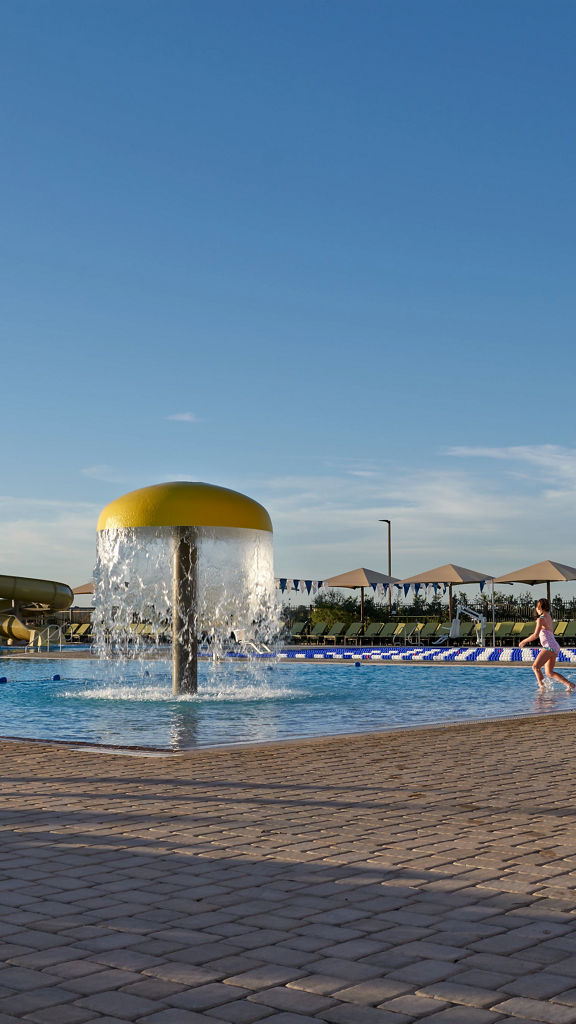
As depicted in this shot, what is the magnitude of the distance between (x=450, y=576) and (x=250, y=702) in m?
21.8

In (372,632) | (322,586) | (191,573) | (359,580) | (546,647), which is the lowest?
(372,632)

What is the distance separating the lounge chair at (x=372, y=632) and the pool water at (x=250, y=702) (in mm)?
12643

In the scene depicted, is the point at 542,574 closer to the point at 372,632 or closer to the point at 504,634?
the point at 504,634

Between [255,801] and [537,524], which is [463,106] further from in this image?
[537,524]

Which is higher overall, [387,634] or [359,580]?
[359,580]

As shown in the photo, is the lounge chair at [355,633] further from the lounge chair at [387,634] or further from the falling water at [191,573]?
the falling water at [191,573]

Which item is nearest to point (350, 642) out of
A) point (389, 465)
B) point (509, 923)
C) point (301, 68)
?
point (389, 465)

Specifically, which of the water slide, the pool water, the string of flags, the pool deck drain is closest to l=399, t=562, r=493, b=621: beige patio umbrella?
the string of flags

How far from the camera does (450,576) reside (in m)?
35.4

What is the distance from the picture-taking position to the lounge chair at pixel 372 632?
37.4m

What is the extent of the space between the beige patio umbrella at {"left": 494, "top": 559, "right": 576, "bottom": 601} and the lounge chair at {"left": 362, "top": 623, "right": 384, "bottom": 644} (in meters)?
5.51

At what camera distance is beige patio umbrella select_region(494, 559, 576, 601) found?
3366 cm

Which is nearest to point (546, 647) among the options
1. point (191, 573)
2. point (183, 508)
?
point (191, 573)

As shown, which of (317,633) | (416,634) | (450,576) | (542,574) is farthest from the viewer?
(317,633)
